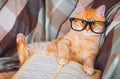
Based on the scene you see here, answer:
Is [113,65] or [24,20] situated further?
[24,20]

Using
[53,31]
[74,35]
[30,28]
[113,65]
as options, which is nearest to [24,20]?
[30,28]

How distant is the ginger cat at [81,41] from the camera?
3.87 feet

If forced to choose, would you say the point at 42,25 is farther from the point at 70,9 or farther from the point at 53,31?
the point at 70,9

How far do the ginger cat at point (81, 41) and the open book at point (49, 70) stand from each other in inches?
1.3

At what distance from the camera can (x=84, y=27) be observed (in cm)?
119

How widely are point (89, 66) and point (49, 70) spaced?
0.18 metres

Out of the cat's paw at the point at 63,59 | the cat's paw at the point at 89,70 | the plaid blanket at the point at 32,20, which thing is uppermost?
the plaid blanket at the point at 32,20

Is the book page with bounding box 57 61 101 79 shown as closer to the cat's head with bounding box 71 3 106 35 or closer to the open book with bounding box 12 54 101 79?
the open book with bounding box 12 54 101 79

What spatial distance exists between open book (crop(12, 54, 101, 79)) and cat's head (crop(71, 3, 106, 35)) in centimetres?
17

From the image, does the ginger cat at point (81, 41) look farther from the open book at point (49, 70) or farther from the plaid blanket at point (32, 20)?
the plaid blanket at point (32, 20)

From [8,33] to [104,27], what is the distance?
1.91ft

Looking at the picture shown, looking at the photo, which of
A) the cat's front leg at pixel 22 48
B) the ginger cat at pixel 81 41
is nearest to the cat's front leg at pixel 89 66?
the ginger cat at pixel 81 41

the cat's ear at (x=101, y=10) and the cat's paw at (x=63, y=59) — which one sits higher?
the cat's ear at (x=101, y=10)

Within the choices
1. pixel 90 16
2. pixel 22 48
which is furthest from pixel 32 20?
pixel 90 16
